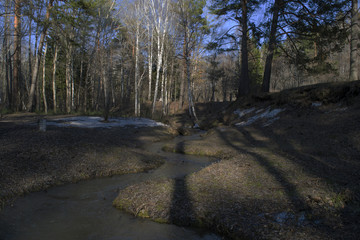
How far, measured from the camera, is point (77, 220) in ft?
14.1

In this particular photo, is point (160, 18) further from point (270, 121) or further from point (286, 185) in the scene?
point (286, 185)

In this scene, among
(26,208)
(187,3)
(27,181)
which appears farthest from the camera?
(187,3)

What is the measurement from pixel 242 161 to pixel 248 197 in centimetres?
265

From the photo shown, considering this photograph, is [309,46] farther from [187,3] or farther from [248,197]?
[248,197]

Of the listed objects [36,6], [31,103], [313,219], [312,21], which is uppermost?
[36,6]

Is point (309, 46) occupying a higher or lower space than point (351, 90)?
higher

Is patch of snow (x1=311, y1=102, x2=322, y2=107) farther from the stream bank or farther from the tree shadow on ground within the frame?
the stream bank

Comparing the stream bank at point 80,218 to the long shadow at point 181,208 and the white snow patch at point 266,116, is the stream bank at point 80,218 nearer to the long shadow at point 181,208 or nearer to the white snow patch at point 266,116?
the long shadow at point 181,208

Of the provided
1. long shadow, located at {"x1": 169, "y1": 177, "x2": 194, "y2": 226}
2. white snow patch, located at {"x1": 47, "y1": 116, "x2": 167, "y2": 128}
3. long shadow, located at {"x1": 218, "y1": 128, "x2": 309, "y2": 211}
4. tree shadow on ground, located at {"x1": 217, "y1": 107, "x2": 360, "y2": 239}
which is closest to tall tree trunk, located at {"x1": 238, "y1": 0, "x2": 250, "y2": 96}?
tree shadow on ground, located at {"x1": 217, "y1": 107, "x2": 360, "y2": 239}

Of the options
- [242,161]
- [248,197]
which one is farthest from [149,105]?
[248,197]

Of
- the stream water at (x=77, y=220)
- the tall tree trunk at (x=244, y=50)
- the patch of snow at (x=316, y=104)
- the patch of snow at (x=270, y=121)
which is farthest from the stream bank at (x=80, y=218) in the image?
the tall tree trunk at (x=244, y=50)

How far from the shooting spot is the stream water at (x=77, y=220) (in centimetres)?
384

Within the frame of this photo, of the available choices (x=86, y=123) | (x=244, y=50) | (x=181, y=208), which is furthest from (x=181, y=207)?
(x=244, y=50)

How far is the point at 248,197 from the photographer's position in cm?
471
